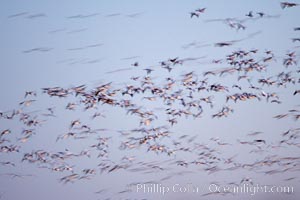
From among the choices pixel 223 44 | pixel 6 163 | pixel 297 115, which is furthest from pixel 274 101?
pixel 6 163

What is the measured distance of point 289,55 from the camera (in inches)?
523

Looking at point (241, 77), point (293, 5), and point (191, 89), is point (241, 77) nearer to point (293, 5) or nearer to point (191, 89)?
point (191, 89)

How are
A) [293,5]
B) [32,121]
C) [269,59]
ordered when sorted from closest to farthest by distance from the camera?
[293,5] → [269,59] → [32,121]

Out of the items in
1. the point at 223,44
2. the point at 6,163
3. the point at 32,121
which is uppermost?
the point at 223,44

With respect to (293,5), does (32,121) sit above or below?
below

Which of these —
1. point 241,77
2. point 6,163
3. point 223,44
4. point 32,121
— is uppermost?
point 223,44

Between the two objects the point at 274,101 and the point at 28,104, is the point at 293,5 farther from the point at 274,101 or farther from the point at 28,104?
the point at 28,104

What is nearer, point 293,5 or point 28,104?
point 293,5

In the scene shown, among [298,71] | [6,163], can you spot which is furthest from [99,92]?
[298,71]

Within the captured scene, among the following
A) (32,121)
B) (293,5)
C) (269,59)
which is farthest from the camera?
(32,121)

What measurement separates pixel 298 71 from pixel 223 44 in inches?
99.6

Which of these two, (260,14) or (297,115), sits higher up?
(260,14)

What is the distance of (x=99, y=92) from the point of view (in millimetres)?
13867

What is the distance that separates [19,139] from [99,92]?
3126 mm
